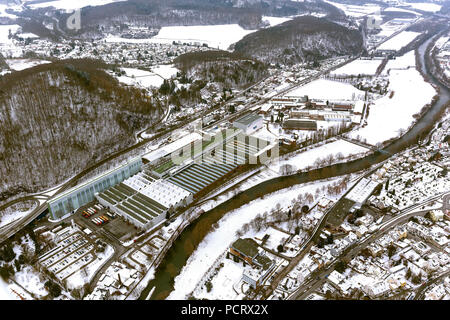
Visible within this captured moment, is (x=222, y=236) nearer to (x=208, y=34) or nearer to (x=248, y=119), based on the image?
(x=248, y=119)

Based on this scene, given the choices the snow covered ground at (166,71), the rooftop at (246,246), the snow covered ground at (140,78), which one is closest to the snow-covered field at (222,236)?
the rooftop at (246,246)

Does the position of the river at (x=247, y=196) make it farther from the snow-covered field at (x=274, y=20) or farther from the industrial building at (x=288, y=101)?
the snow-covered field at (x=274, y=20)

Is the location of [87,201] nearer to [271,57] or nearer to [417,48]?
[271,57]

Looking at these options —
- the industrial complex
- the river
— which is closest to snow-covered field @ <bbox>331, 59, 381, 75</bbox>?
the river

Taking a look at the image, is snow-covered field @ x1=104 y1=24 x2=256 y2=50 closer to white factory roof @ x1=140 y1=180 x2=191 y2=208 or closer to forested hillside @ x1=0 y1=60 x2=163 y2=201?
forested hillside @ x1=0 y1=60 x2=163 y2=201

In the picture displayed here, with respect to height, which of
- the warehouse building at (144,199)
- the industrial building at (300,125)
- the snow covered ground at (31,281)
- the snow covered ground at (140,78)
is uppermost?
the snow covered ground at (140,78)

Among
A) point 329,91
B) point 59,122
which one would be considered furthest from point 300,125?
point 59,122
